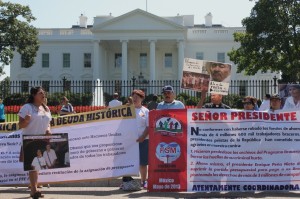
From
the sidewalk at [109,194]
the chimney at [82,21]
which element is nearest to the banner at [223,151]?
the sidewalk at [109,194]

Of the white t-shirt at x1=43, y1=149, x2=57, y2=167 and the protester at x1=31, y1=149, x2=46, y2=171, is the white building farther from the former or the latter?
the protester at x1=31, y1=149, x2=46, y2=171

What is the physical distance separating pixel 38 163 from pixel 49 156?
8.8 inches

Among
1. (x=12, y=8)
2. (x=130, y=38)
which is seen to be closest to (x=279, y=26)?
(x=12, y=8)

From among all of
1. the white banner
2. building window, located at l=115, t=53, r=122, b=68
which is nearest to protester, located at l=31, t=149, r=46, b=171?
the white banner

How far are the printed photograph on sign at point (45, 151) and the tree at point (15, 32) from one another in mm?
35851

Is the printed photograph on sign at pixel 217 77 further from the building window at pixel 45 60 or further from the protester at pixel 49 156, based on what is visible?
the building window at pixel 45 60

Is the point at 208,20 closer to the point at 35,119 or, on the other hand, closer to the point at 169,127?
the point at 169,127

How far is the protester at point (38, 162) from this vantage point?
753 cm

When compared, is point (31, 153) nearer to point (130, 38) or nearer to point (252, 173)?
point (252, 173)

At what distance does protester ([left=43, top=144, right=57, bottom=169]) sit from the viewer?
25.2ft

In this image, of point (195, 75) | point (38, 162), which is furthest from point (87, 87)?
point (38, 162)

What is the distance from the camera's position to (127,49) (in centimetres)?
6162

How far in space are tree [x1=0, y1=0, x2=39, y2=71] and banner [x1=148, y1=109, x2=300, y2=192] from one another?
119 feet

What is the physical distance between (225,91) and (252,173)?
5.04ft
